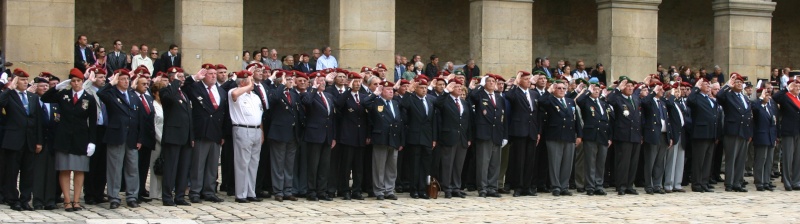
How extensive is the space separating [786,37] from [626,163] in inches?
679

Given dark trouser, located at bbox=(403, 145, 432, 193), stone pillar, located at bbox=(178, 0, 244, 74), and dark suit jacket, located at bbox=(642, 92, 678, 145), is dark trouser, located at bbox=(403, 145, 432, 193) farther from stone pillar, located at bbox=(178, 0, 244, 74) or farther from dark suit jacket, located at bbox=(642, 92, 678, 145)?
stone pillar, located at bbox=(178, 0, 244, 74)

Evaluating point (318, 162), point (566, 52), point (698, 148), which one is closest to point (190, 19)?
point (318, 162)

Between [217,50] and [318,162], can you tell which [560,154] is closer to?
[318,162]

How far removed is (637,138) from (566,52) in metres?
13.7

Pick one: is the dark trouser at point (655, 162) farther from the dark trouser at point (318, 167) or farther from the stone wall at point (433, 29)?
the stone wall at point (433, 29)

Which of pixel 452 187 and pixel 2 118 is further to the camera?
pixel 452 187

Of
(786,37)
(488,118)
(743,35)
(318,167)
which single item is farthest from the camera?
(786,37)

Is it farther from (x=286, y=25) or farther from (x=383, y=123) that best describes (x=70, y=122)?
(x=286, y=25)

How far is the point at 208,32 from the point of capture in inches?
821

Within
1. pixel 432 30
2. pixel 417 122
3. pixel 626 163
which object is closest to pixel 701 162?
pixel 626 163

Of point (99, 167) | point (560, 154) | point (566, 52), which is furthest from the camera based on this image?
point (566, 52)

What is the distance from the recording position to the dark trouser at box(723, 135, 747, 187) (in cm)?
1680

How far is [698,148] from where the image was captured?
54.8 feet

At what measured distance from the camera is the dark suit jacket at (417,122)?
14.6 meters
